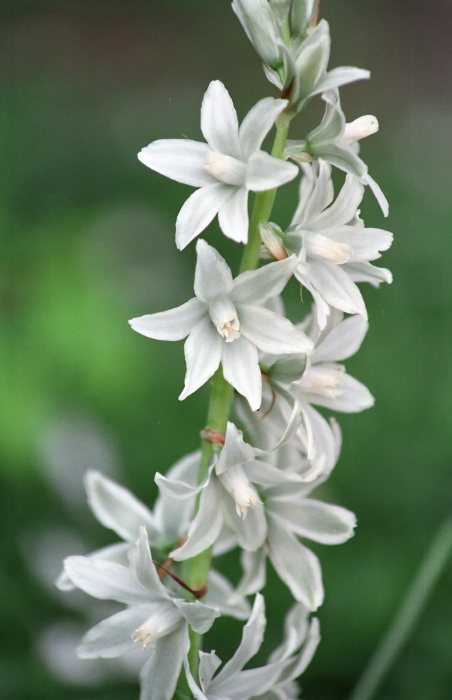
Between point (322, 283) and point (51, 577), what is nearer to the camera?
point (322, 283)

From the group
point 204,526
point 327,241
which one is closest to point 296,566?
point 204,526

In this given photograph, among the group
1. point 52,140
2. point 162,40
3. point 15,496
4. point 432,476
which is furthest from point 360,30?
point 15,496

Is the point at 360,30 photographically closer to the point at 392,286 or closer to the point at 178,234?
the point at 392,286

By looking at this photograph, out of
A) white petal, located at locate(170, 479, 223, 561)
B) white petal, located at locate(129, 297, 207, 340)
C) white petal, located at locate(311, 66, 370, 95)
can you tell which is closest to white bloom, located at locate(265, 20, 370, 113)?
white petal, located at locate(311, 66, 370, 95)

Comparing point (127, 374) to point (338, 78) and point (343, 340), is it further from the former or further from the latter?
point (338, 78)

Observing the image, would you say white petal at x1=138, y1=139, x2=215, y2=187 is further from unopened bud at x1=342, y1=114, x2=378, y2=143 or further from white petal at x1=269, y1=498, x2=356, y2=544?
white petal at x1=269, y1=498, x2=356, y2=544

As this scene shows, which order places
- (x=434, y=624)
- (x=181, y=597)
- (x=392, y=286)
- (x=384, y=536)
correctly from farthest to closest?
1. (x=392, y=286)
2. (x=384, y=536)
3. (x=434, y=624)
4. (x=181, y=597)

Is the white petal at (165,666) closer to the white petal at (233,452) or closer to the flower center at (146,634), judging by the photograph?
the flower center at (146,634)
